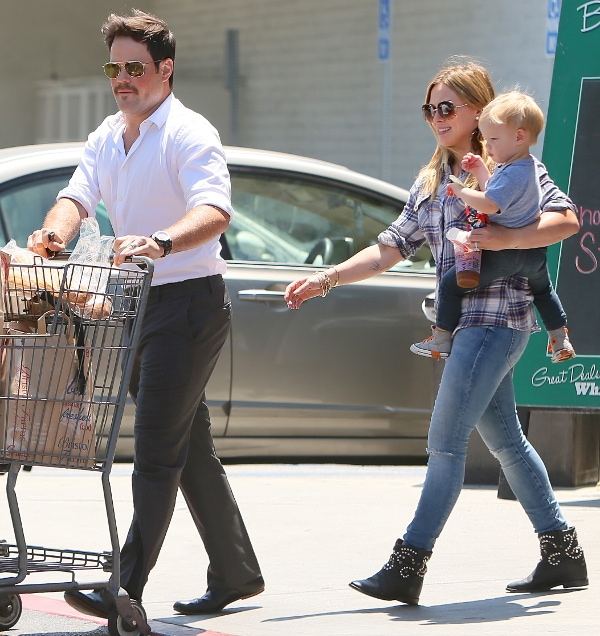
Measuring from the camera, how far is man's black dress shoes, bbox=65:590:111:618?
14.0 feet

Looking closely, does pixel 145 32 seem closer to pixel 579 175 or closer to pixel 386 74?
pixel 579 175

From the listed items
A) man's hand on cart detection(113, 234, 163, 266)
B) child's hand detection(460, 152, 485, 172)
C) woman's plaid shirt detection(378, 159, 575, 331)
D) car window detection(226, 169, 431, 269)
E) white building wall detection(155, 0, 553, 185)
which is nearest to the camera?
man's hand on cart detection(113, 234, 163, 266)

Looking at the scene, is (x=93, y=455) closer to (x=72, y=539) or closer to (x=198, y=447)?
(x=198, y=447)

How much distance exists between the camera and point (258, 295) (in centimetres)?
745

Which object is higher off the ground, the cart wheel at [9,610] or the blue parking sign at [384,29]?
the blue parking sign at [384,29]

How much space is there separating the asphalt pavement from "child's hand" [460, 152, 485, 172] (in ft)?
4.62

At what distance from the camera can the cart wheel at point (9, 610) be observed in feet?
14.5

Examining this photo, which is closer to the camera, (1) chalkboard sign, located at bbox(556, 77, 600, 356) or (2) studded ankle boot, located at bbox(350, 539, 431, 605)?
(2) studded ankle boot, located at bbox(350, 539, 431, 605)

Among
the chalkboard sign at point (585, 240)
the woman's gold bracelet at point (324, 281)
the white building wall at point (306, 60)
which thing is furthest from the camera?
the white building wall at point (306, 60)

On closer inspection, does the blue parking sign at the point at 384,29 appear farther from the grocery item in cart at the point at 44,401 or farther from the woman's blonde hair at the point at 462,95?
the grocery item in cart at the point at 44,401

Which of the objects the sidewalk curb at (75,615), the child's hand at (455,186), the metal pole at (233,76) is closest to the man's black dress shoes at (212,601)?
the sidewalk curb at (75,615)

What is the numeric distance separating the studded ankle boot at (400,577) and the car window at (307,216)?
329 centimetres

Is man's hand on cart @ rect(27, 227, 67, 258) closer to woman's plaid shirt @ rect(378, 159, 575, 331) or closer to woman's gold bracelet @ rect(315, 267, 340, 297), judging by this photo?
woman's gold bracelet @ rect(315, 267, 340, 297)

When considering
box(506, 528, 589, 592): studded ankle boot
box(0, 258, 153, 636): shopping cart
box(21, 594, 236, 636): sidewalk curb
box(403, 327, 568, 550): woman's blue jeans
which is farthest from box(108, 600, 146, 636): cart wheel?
box(506, 528, 589, 592): studded ankle boot
